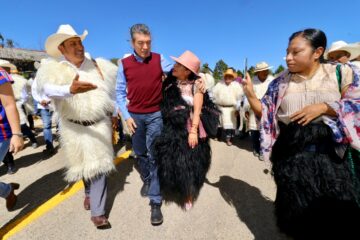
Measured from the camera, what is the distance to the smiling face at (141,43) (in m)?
2.81

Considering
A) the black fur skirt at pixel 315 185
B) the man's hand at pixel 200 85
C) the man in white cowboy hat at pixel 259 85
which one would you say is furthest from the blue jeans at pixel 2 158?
the man in white cowboy hat at pixel 259 85

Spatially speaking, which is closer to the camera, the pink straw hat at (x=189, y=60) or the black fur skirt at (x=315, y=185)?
the black fur skirt at (x=315, y=185)

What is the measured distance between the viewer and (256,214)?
3031 millimetres

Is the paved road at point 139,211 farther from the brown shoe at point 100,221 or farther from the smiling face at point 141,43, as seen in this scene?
the smiling face at point 141,43

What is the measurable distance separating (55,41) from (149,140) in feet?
5.02

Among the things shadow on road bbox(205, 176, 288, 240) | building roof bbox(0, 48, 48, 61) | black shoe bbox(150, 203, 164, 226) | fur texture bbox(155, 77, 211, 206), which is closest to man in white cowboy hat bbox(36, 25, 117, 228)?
black shoe bbox(150, 203, 164, 226)

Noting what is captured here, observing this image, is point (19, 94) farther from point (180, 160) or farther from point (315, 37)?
point (315, 37)

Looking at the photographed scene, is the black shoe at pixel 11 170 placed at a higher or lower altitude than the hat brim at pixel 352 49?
lower

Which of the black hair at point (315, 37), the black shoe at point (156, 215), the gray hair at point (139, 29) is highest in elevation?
the gray hair at point (139, 29)

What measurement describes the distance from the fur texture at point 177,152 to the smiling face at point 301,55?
4.46 feet

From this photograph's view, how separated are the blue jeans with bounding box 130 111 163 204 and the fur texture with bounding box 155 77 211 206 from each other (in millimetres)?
78

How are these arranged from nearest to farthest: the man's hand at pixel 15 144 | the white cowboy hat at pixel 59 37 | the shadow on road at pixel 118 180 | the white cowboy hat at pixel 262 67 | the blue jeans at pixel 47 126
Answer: the man's hand at pixel 15 144 < the white cowboy hat at pixel 59 37 < the shadow on road at pixel 118 180 < the white cowboy hat at pixel 262 67 < the blue jeans at pixel 47 126

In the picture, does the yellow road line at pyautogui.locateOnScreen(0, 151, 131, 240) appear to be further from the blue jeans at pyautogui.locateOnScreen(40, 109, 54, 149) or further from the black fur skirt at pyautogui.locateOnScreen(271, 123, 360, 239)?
the black fur skirt at pyautogui.locateOnScreen(271, 123, 360, 239)

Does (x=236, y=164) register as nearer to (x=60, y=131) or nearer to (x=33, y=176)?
(x=60, y=131)
